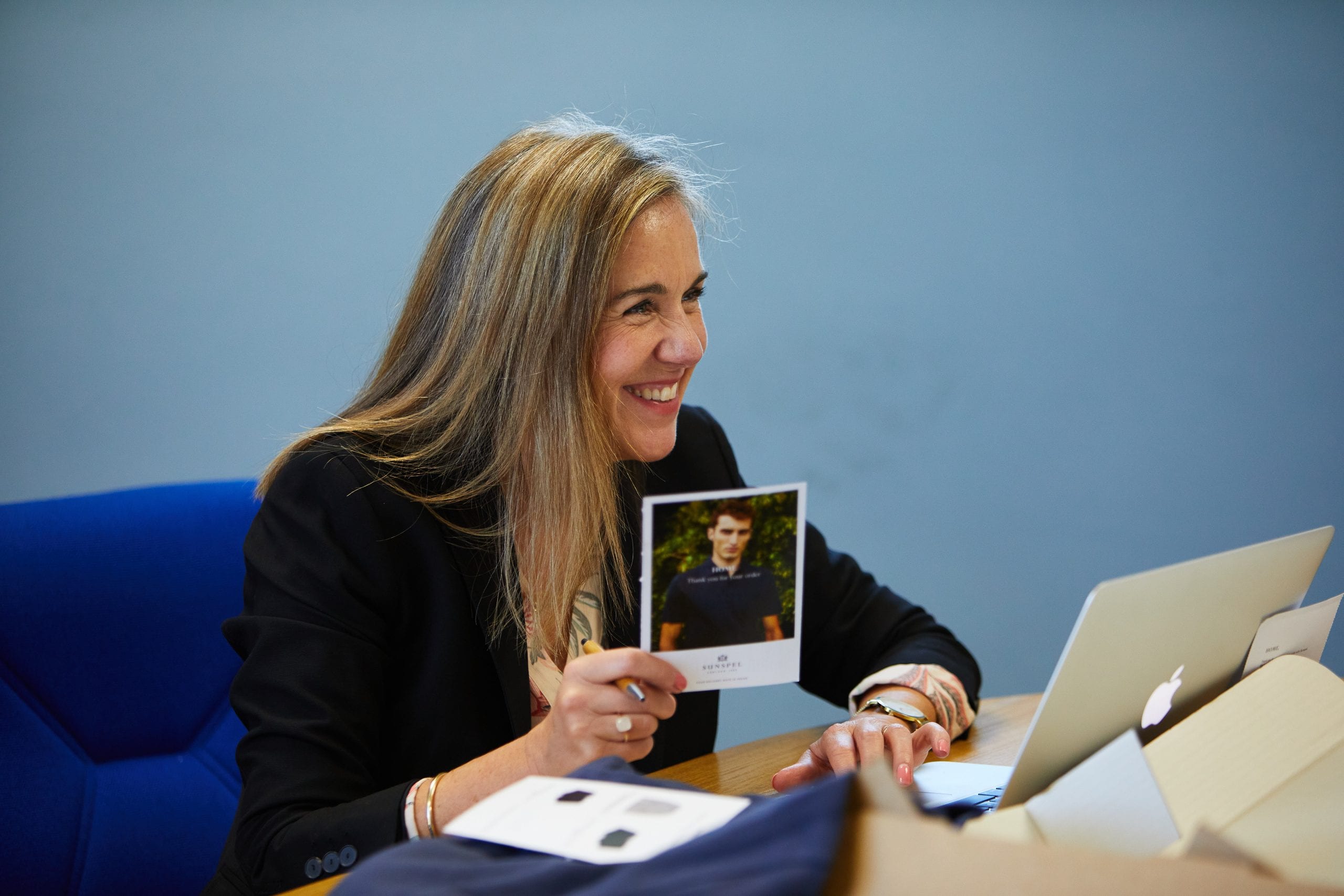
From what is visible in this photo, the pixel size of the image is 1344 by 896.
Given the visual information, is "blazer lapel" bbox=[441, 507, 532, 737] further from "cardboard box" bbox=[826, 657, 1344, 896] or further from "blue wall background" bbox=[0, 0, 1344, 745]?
"blue wall background" bbox=[0, 0, 1344, 745]

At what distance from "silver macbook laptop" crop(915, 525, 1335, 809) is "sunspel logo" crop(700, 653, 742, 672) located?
8.8 inches

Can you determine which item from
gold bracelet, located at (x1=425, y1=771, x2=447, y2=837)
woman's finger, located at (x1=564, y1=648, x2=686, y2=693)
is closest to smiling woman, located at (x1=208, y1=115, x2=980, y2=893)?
gold bracelet, located at (x1=425, y1=771, x2=447, y2=837)

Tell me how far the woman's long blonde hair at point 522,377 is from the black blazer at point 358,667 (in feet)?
0.15

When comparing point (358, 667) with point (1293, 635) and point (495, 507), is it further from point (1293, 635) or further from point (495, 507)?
point (1293, 635)

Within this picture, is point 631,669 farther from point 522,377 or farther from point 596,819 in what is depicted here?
point 522,377

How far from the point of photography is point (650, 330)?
1.41 meters

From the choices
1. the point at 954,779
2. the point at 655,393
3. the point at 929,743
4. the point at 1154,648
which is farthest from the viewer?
the point at 655,393

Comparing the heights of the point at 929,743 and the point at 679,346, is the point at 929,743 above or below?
below


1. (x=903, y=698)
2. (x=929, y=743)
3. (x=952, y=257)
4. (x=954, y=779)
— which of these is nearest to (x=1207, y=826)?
(x=954, y=779)

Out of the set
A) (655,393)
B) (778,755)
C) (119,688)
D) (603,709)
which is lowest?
(778,755)

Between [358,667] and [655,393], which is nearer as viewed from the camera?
[358,667]

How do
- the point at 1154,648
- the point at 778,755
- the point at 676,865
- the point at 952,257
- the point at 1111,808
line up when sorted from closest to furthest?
the point at 676,865
the point at 1111,808
the point at 1154,648
the point at 778,755
the point at 952,257

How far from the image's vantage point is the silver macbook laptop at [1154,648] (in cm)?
72

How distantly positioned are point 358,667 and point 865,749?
1.84 ft
